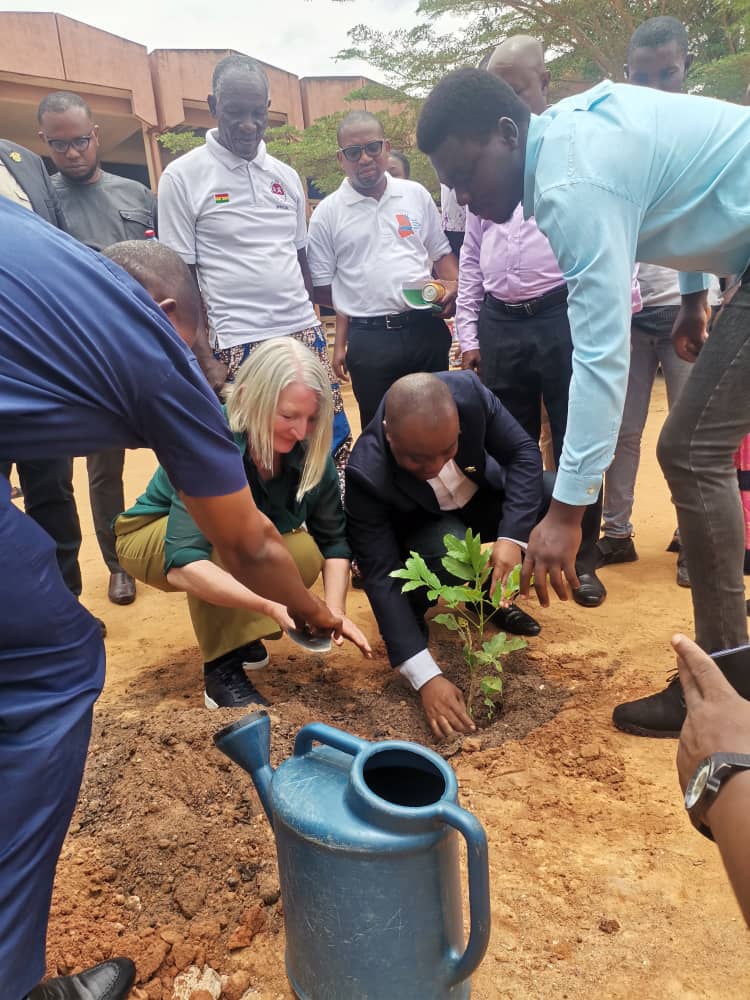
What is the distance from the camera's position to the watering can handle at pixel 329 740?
1.22m

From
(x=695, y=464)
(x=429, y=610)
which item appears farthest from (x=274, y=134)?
(x=695, y=464)

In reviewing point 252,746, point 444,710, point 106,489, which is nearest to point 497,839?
point 444,710

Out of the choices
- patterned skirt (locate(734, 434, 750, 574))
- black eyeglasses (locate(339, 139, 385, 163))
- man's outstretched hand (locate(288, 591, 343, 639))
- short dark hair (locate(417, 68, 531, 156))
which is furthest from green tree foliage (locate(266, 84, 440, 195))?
man's outstretched hand (locate(288, 591, 343, 639))

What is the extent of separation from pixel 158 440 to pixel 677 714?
1670 mm

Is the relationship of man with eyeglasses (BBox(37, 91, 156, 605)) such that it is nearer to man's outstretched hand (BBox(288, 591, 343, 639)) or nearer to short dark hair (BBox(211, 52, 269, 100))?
short dark hair (BBox(211, 52, 269, 100))

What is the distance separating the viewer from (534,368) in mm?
3139

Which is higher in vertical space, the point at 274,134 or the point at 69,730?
the point at 274,134

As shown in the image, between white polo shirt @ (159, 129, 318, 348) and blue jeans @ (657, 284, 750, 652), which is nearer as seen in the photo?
blue jeans @ (657, 284, 750, 652)

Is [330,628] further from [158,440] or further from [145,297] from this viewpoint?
[145,297]

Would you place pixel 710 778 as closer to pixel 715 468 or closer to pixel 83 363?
pixel 83 363

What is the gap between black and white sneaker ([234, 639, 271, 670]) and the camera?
8.80 ft

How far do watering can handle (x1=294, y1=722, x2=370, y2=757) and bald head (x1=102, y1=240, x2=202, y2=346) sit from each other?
933 millimetres

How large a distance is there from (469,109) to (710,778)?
1659mm

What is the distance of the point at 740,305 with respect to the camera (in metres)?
1.85
